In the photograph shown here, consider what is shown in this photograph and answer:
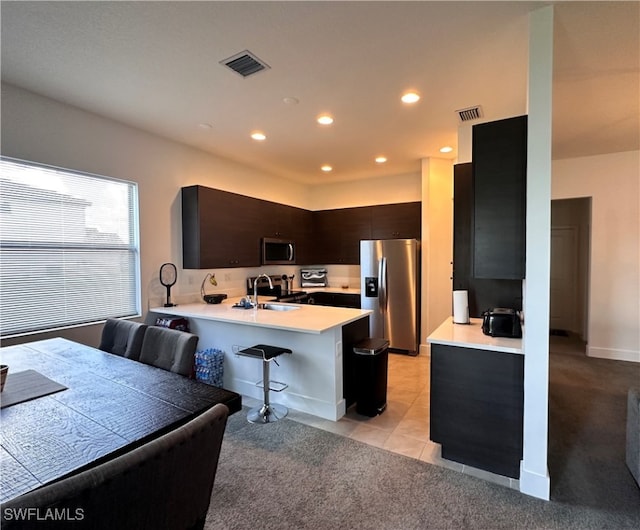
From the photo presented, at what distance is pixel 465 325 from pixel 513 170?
1214 mm

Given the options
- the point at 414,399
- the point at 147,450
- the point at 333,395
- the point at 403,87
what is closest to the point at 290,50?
the point at 403,87

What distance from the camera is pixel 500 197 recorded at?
2113 mm

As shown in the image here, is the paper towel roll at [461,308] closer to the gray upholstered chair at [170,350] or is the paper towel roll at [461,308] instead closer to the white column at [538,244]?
the white column at [538,244]

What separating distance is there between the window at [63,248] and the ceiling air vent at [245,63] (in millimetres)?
1845

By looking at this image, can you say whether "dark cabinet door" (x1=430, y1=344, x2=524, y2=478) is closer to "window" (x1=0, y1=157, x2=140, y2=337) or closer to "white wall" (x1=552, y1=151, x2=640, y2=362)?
"window" (x1=0, y1=157, x2=140, y2=337)

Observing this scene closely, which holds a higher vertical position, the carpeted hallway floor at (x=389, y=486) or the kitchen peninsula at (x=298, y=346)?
the kitchen peninsula at (x=298, y=346)

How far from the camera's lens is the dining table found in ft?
3.34

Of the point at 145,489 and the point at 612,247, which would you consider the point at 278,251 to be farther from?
the point at 612,247

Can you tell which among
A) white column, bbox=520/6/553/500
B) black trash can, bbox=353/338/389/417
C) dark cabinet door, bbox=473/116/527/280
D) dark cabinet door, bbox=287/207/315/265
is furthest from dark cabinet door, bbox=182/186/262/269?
white column, bbox=520/6/553/500

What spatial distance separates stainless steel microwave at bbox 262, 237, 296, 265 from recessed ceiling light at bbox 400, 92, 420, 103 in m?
2.67

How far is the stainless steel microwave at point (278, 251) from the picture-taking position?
15.9 ft

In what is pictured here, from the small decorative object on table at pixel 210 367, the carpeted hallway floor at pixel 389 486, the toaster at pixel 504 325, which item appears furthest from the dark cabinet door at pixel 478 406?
the small decorative object on table at pixel 210 367

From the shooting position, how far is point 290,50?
7.13ft

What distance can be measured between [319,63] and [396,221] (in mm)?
3211
